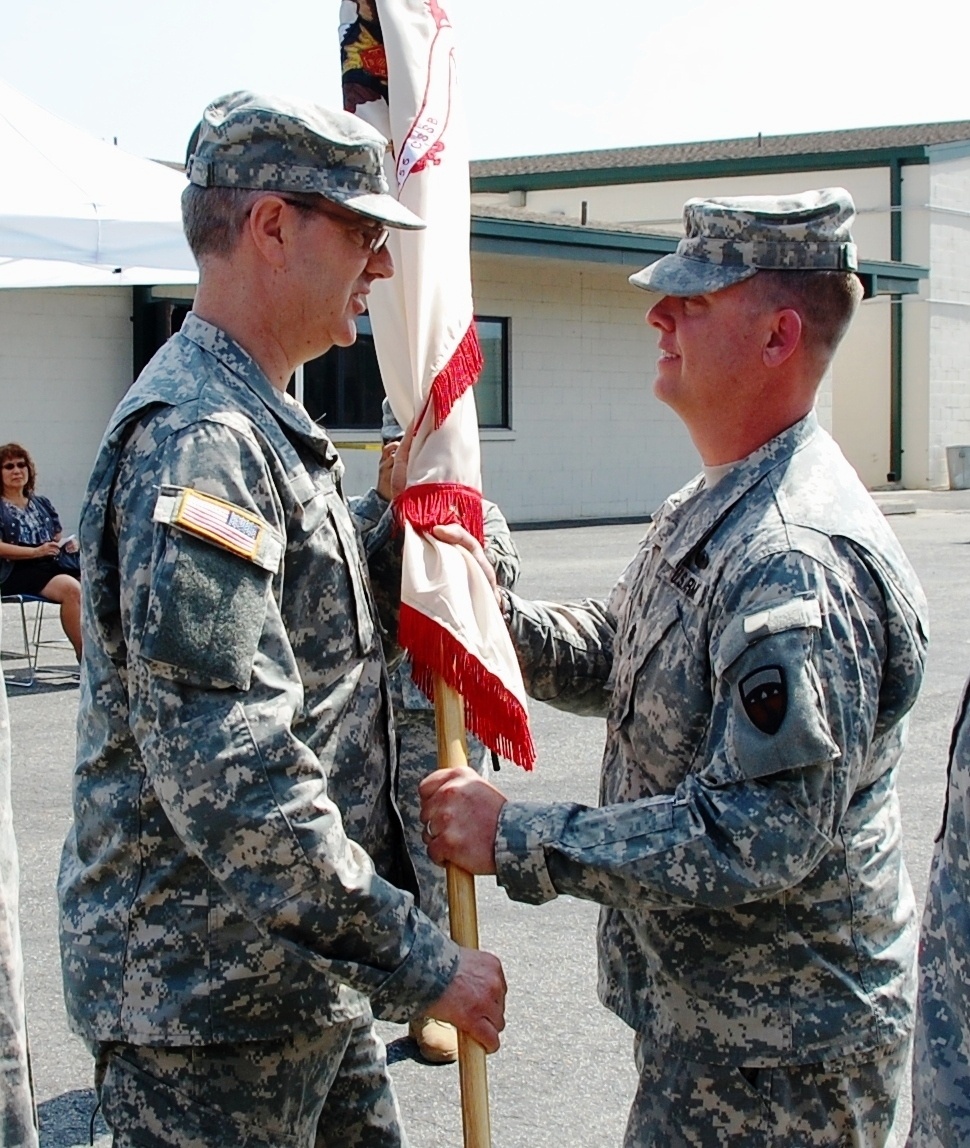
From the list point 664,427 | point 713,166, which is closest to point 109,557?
point 664,427

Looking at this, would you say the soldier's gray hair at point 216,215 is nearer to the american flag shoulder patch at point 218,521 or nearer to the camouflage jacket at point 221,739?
the camouflage jacket at point 221,739

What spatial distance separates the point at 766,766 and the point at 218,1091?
1.03m

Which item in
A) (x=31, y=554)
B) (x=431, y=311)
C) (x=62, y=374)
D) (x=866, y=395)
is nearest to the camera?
(x=431, y=311)

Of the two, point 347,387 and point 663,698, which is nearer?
point 663,698

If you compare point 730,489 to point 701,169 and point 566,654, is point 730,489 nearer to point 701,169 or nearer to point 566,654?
point 566,654

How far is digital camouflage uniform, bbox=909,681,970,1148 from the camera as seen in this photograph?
1.90 m

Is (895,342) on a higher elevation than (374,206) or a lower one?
higher

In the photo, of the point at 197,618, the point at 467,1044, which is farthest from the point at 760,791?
the point at 197,618

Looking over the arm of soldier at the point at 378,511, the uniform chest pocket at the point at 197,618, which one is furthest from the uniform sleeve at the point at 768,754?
the arm of soldier at the point at 378,511

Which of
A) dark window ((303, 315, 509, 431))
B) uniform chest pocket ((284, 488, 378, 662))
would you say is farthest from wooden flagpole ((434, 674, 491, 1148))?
dark window ((303, 315, 509, 431))

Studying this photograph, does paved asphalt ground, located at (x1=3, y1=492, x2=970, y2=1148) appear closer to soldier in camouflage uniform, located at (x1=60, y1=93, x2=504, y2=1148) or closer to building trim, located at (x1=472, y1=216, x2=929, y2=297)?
soldier in camouflage uniform, located at (x1=60, y1=93, x2=504, y2=1148)

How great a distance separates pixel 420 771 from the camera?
4.62 metres

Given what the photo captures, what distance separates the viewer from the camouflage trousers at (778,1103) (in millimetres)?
2502

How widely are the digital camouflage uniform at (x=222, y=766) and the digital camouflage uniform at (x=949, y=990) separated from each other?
2.57 feet
